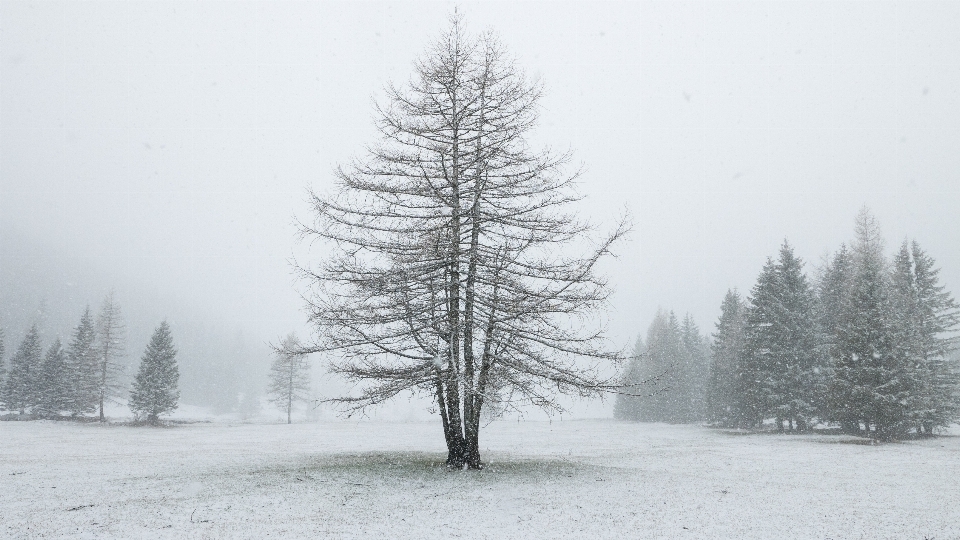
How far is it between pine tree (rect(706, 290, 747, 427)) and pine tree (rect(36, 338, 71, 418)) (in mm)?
56657

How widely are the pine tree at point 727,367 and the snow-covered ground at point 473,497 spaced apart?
73.7 ft

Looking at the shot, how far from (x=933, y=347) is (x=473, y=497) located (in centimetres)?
3415

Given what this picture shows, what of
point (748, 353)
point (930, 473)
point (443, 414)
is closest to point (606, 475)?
point (443, 414)

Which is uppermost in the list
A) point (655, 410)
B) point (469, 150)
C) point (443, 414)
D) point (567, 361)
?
point (469, 150)

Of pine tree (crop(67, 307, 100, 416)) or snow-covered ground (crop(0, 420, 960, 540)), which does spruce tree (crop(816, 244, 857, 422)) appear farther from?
pine tree (crop(67, 307, 100, 416))

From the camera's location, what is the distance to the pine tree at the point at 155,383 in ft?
143

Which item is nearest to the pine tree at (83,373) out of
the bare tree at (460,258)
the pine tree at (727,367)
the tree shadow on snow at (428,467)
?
the tree shadow on snow at (428,467)

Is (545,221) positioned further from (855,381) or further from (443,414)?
(855,381)

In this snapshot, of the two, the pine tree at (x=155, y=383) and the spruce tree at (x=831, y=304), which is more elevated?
the spruce tree at (x=831, y=304)

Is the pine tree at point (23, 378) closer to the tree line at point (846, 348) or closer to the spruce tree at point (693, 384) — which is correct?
the tree line at point (846, 348)

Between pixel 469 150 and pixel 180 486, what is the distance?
37.7 ft

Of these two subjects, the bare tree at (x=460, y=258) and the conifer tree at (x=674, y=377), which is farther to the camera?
the conifer tree at (x=674, y=377)

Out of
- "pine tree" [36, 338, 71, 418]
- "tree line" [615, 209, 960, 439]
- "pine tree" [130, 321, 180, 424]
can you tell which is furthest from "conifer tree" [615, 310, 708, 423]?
"pine tree" [36, 338, 71, 418]

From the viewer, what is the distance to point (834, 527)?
30.7ft
